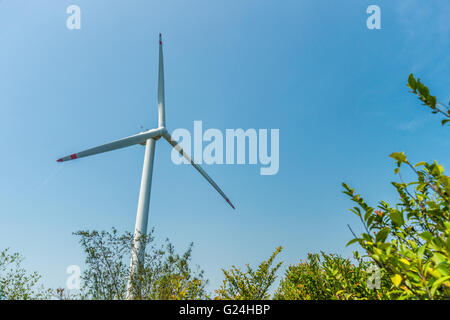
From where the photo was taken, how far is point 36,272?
588 inches

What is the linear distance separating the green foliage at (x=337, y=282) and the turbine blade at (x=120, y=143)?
58.9ft

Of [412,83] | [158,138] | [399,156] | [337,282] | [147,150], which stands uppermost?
[158,138]

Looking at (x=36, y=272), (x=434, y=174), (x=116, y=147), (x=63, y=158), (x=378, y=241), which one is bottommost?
(x=36, y=272)

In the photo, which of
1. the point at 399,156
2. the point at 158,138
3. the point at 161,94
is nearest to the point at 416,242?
the point at 399,156

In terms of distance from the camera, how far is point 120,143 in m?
21.6

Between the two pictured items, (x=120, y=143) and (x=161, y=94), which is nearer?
(x=120, y=143)

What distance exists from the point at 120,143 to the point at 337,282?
70.6 ft

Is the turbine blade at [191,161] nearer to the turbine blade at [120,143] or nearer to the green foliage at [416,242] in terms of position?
the turbine blade at [120,143]

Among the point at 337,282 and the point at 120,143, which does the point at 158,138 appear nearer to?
the point at 120,143

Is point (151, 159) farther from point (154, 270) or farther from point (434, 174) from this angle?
point (434, 174)

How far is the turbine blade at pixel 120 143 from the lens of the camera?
64.8 ft

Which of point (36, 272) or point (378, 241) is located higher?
point (378, 241)
